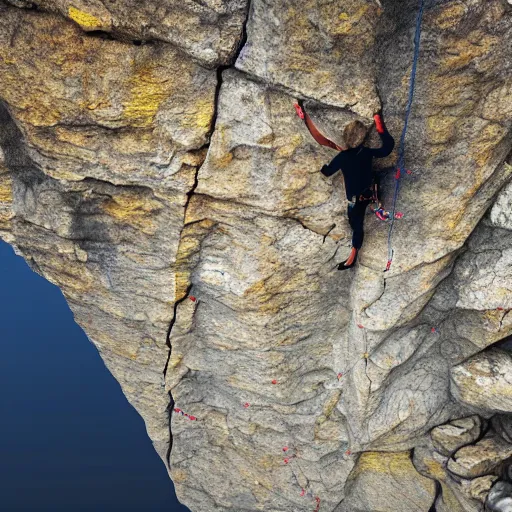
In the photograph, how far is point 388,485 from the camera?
701cm

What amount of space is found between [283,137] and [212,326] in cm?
254

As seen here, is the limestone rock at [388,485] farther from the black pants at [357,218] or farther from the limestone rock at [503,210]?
the limestone rock at [503,210]

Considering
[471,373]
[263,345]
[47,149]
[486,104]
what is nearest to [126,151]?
[47,149]

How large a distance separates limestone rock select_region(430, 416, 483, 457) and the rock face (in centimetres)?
2

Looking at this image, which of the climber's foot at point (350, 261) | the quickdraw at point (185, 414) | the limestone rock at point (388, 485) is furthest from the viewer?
the quickdraw at point (185, 414)

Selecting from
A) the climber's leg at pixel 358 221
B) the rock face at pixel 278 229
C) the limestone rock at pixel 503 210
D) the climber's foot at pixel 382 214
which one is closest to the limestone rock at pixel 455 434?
the rock face at pixel 278 229

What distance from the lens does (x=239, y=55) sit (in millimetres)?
4047

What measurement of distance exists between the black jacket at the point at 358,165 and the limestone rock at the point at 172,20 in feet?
4.07

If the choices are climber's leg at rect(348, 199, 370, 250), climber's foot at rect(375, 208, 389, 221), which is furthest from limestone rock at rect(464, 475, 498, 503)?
climber's foot at rect(375, 208, 389, 221)

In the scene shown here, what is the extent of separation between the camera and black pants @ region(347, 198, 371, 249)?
4733mm

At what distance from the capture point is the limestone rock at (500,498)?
5672mm

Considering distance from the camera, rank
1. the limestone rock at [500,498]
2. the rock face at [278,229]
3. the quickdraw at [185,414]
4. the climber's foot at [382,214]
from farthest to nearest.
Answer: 1. the quickdraw at [185,414]
2. the limestone rock at [500,498]
3. the climber's foot at [382,214]
4. the rock face at [278,229]

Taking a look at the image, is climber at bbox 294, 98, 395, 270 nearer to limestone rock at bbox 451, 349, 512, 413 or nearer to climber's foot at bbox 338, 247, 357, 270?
climber's foot at bbox 338, 247, 357, 270

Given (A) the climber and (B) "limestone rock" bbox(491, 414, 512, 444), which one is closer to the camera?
(A) the climber
